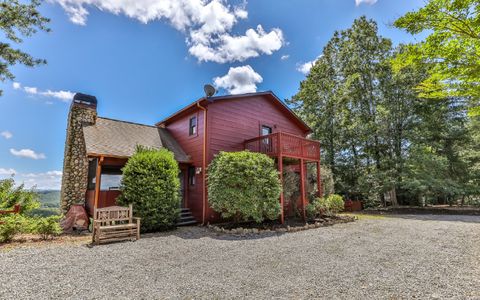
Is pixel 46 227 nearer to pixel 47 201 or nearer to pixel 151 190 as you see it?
pixel 151 190

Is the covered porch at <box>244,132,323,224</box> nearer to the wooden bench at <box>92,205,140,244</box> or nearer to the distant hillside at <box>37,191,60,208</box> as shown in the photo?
the wooden bench at <box>92,205,140,244</box>

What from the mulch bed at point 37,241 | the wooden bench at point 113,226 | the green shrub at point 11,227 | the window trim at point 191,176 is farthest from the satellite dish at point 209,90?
the green shrub at point 11,227

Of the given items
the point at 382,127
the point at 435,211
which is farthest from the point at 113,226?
the point at 435,211

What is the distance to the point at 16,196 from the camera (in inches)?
384

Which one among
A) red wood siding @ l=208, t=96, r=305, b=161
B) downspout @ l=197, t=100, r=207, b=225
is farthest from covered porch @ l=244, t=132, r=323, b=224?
downspout @ l=197, t=100, r=207, b=225

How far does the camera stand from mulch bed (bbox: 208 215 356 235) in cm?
830

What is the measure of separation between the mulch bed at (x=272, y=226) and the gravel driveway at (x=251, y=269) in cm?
133

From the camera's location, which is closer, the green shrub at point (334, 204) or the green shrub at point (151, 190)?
the green shrub at point (151, 190)

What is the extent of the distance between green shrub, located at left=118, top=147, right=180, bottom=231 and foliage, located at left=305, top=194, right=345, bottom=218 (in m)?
6.10

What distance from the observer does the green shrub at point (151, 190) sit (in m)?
8.02

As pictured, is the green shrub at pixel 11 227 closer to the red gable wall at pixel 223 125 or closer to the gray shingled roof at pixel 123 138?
the gray shingled roof at pixel 123 138

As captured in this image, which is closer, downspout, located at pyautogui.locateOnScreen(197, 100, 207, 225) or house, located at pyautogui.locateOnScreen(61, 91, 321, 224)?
house, located at pyautogui.locateOnScreen(61, 91, 321, 224)

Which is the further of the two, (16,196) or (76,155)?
(76,155)

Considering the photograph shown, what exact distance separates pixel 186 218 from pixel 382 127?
15.4m
